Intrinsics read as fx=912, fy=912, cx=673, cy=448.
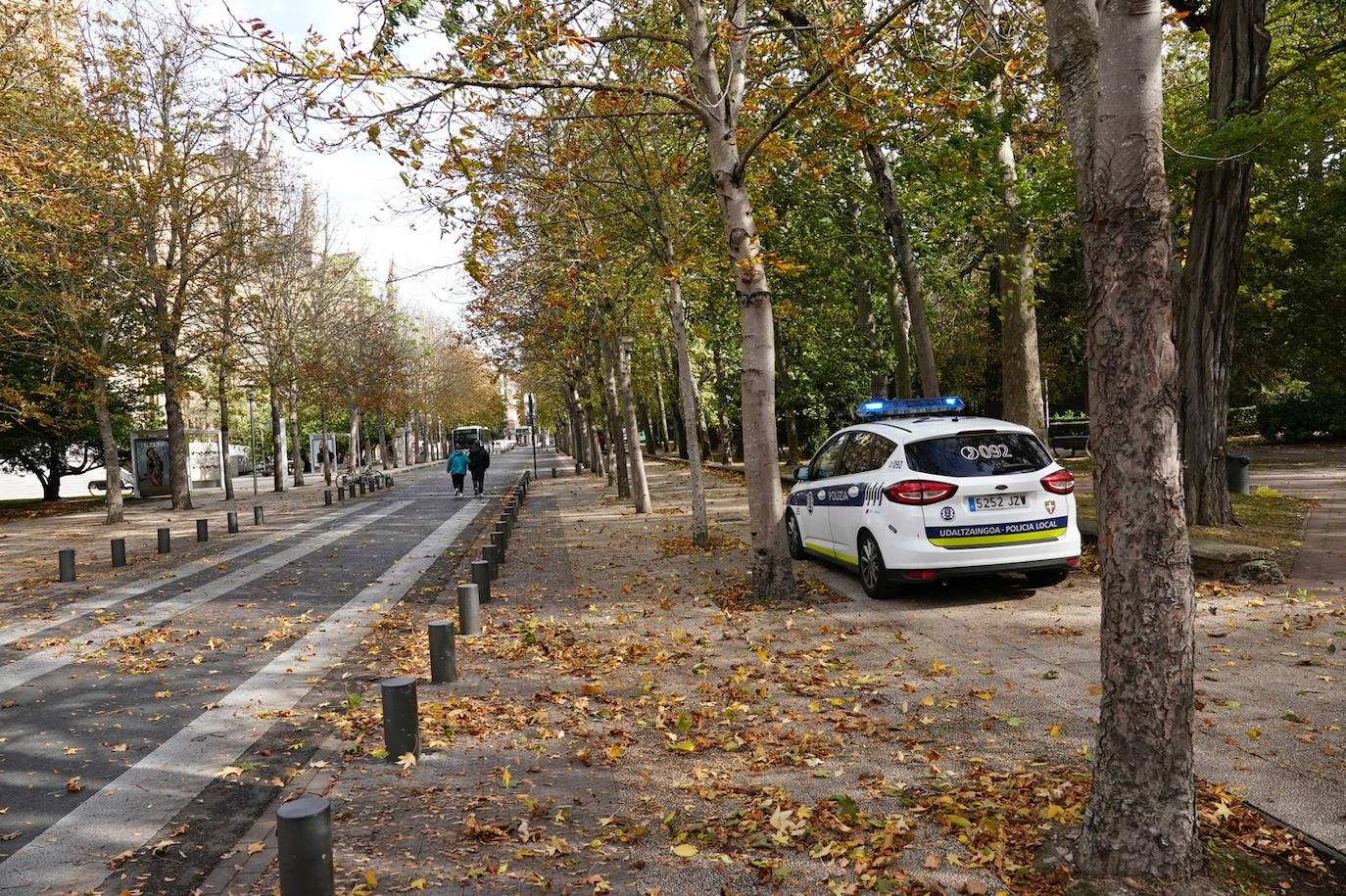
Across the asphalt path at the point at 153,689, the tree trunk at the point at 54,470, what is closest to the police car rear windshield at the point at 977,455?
the asphalt path at the point at 153,689

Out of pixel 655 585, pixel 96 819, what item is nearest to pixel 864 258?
pixel 655 585

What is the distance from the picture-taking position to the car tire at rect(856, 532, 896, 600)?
8.86 meters

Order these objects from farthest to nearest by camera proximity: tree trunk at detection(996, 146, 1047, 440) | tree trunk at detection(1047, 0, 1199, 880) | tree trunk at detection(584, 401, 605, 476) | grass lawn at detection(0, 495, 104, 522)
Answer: tree trunk at detection(584, 401, 605, 476) → grass lawn at detection(0, 495, 104, 522) → tree trunk at detection(996, 146, 1047, 440) → tree trunk at detection(1047, 0, 1199, 880)

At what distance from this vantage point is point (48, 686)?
23.8ft

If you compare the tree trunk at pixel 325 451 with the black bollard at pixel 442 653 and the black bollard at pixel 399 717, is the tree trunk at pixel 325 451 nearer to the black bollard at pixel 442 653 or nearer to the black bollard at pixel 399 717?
the black bollard at pixel 442 653

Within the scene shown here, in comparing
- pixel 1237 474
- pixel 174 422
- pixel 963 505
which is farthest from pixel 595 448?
pixel 963 505

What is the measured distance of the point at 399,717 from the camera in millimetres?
5227

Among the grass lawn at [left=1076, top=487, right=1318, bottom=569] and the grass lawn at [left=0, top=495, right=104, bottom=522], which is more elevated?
the grass lawn at [left=0, top=495, right=104, bottom=522]

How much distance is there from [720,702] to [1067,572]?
5.01 metres

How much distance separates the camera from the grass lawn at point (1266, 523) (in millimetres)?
10242

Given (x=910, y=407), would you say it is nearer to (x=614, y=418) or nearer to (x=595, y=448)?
(x=614, y=418)

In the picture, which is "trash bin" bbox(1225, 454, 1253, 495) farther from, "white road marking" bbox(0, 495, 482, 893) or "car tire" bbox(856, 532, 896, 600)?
"white road marking" bbox(0, 495, 482, 893)

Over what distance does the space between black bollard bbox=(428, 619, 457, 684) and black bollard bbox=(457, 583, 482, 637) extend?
1.63m

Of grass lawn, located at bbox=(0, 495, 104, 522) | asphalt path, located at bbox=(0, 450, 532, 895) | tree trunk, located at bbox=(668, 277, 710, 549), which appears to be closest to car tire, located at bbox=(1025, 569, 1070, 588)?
tree trunk, located at bbox=(668, 277, 710, 549)
